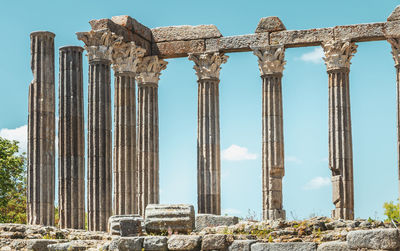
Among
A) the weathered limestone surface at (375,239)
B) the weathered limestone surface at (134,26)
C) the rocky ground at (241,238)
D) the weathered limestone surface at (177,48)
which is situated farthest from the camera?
the weathered limestone surface at (177,48)

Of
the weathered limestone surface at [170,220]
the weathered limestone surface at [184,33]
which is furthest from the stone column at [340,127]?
the weathered limestone surface at [170,220]

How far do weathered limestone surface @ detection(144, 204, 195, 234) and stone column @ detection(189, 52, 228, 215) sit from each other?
14.5 metres

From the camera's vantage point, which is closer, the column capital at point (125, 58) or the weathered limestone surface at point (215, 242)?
the weathered limestone surface at point (215, 242)

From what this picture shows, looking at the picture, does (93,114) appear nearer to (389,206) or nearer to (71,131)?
(71,131)

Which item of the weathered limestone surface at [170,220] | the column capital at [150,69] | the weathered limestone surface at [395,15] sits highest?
the weathered limestone surface at [395,15]

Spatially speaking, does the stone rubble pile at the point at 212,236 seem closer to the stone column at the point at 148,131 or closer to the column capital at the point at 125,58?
the column capital at the point at 125,58

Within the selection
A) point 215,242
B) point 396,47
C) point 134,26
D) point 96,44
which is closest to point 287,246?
point 215,242

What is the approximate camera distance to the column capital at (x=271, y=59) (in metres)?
43.9

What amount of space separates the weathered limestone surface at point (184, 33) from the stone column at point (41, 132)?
27.6ft

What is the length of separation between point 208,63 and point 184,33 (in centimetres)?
206

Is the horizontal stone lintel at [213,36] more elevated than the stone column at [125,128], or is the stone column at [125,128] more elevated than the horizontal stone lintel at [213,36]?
the horizontal stone lintel at [213,36]

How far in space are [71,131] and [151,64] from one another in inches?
313

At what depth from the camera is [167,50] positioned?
46031mm

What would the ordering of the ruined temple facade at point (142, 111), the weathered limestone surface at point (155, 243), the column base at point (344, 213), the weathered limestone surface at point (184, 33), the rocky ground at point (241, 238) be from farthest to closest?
the weathered limestone surface at point (184, 33) < the column base at point (344, 213) < the ruined temple facade at point (142, 111) < the weathered limestone surface at point (155, 243) < the rocky ground at point (241, 238)
